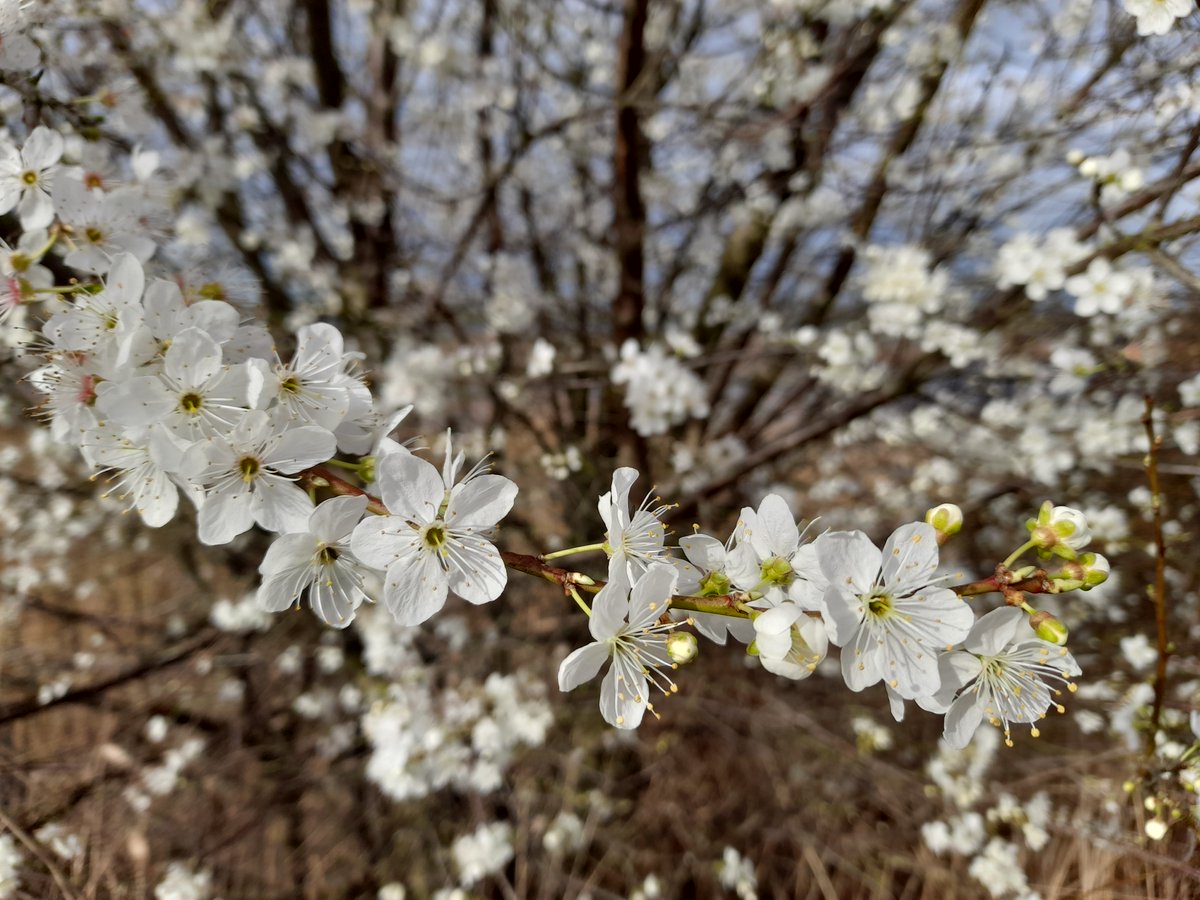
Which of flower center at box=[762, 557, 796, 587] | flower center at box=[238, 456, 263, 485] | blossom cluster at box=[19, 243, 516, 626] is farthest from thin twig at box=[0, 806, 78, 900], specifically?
flower center at box=[762, 557, 796, 587]

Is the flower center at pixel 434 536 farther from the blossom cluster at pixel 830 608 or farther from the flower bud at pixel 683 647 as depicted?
the flower bud at pixel 683 647

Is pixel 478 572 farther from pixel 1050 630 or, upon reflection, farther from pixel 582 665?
pixel 1050 630

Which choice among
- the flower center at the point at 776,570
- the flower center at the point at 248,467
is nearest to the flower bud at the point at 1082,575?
the flower center at the point at 776,570

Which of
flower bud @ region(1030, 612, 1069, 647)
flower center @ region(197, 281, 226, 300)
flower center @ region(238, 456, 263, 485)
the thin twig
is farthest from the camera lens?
the thin twig

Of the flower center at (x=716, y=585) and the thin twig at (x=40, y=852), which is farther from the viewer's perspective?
the thin twig at (x=40, y=852)

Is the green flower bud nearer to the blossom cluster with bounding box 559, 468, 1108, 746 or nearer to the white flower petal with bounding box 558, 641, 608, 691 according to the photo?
the blossom cluster with bounding box 559, 468, 1108, 746
